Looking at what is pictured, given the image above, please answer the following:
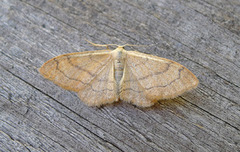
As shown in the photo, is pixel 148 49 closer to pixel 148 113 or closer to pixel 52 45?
pixel 148 113

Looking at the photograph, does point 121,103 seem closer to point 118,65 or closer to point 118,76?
point 118,76

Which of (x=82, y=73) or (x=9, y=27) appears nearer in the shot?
(x=82, y=73)

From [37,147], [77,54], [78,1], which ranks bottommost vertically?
[37,147]

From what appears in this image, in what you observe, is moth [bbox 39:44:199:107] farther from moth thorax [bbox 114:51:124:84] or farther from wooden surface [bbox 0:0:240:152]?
wooden surface [bbox 0:0:240:152]

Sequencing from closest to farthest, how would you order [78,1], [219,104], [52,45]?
1. [219,104]
2. [52,45]
3. [78,1]

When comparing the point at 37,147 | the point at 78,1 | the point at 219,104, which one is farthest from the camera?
the point at 78,1

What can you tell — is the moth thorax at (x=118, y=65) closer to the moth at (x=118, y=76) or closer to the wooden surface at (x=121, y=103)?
the moth at (x=118, y=76)

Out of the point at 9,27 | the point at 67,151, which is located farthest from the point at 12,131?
the point at 9,27

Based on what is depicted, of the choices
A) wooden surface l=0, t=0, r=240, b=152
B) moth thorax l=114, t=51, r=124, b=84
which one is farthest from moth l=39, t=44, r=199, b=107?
wooden surface l=0, t=0, r=240, b=152
